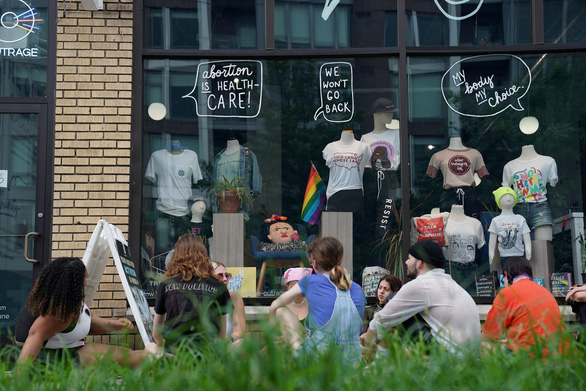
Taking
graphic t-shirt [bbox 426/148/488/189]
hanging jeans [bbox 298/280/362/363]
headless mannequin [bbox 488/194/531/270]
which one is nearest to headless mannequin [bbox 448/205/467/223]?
graphic t-shirt [bbox 426/148/488/189]

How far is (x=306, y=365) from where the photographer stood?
8.66 feet

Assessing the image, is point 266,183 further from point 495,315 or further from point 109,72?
point 495,315

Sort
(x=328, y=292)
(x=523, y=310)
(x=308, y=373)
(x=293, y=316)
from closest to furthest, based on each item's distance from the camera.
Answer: (x=308, y=373)
(x=293, y=316)
(x=523, y=310)
(x=328, y=292)

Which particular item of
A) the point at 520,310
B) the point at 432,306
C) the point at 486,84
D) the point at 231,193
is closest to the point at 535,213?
the point at 486,84

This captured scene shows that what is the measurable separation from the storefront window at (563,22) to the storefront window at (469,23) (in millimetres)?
189

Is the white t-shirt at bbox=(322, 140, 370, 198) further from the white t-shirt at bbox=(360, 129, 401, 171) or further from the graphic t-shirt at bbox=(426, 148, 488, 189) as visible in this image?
the graphic t-shirt at bbox=(426, 148, 488, 189)

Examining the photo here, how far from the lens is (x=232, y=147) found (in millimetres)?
7645

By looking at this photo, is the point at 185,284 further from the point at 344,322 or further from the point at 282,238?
the point at 282,238

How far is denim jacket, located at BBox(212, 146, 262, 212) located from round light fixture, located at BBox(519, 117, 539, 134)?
2693 mm

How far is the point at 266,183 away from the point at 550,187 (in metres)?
2.83

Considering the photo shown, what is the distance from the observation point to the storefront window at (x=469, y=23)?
7.66 m

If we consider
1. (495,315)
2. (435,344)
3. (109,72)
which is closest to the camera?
(435,344)

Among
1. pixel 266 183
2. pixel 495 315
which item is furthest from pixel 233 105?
pixel 495 315

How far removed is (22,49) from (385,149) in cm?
375
